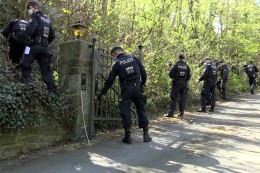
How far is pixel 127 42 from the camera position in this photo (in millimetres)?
12273

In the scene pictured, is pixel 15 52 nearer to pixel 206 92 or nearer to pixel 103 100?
pixel 103 100

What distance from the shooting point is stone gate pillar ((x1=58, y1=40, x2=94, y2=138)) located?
286 inches

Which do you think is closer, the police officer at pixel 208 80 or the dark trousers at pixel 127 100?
the dark trousers at pixel 127 100

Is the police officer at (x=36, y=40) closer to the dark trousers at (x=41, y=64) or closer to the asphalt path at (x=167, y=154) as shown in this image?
the dark trousers at (x=41, y=64)

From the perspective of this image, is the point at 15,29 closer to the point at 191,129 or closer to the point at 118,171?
the point at 118,171

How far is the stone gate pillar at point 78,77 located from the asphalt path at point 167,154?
602 mm

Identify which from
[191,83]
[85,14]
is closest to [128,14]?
[85,14]

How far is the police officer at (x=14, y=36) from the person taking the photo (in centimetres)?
763

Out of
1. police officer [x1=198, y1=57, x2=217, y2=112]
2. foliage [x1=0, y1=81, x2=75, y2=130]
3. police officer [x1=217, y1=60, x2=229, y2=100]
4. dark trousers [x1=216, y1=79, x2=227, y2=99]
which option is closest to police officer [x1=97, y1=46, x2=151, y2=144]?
foliage [x1=0, y1=81, x2=75, y2=130]

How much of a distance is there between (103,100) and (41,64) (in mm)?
1876

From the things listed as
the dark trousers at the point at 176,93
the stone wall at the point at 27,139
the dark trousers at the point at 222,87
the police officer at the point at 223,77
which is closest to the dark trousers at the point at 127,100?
the stone wall at the point at 27,139

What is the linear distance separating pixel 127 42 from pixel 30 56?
5.69 metres

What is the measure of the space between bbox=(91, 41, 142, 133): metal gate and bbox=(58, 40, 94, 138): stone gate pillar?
140mm

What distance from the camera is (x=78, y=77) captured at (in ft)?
24.0
